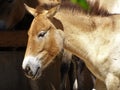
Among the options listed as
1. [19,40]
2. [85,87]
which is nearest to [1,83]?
[19,40]

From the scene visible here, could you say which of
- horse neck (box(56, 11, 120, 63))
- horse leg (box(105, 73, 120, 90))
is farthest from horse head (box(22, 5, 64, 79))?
horse leg (box(105, 73, 120, 90))

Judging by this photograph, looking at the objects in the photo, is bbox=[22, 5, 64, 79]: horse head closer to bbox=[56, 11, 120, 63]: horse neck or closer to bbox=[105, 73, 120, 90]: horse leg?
bbox=[56, 11, 120, 63]: horse neck

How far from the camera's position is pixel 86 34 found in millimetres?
4762

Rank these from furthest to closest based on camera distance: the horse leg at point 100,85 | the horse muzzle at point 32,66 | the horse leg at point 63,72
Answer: the horse leg at point 63,72 < the horse leg at point 100,85 < the horse muzzle at point 32,66

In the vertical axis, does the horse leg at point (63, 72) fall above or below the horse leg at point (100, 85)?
below

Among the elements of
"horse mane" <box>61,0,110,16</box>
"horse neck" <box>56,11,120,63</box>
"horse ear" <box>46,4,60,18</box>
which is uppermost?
"horse ear" <box>46,4,60,18</box>

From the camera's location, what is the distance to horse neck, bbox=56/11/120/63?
474cm

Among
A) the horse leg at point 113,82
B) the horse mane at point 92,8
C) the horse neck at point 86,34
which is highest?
the horse mane at point 92,8

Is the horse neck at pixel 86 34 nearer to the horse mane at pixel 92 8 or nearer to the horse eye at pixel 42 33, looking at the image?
the horse mane at pixel 92 8

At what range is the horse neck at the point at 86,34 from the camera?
15.5 ft

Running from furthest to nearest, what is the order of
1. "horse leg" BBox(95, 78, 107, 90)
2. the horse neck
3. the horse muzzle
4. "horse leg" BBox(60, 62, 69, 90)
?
"horse leg" BBox(60, 62, 69, 90), "horse leg" BBox(95, 78, 107, 90), the horse neck, the horse muzzle

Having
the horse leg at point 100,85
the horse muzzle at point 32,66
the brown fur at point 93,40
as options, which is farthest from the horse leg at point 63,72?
the horse muzzle at point 32,66

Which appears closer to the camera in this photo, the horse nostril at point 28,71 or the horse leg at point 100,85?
the horse nostril at point 28,71

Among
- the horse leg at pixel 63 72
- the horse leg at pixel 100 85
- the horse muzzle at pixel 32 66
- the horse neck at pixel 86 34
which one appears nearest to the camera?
the horse muzzle at pixel 32 66
